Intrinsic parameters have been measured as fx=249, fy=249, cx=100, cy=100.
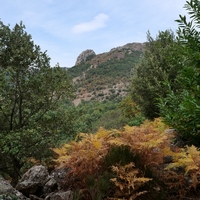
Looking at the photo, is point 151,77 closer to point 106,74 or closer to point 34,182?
point 34,182

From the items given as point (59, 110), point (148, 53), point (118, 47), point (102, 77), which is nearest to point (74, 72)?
point (102, 77)

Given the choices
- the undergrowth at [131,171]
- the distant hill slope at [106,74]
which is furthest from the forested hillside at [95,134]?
the distant hill slope at [106,74]

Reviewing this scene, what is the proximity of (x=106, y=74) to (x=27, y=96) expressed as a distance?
2244 inches

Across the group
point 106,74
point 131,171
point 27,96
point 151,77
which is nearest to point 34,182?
point 131,171

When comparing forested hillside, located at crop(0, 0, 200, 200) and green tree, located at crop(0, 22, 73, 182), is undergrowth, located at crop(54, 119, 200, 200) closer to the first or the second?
forested hillside, located at crop(0, 0, 200, 200)

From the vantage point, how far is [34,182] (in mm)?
5184

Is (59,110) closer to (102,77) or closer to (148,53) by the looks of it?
(148,53)

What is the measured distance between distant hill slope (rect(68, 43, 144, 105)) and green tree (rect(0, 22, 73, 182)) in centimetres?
3820

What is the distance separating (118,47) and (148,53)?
71.5 meters

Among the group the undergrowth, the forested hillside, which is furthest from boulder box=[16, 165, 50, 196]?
the undergrowth

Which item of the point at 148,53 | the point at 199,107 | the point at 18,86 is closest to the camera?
the point at 199,107

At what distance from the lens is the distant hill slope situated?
5523 cm

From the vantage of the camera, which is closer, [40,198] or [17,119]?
[40,198]

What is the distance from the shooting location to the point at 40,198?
4.88m
